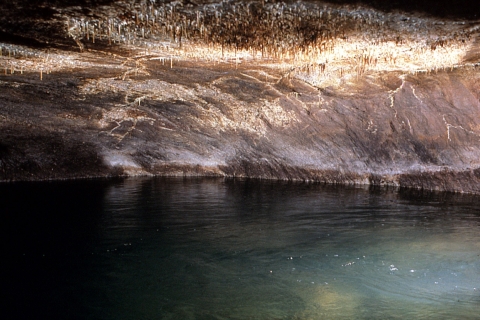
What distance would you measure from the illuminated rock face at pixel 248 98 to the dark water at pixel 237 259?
9.18ft

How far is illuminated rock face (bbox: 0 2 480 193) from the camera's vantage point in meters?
6.21

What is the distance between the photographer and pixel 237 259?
5.79 metres

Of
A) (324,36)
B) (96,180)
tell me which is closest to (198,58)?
(324,36)

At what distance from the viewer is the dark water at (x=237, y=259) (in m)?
4.33

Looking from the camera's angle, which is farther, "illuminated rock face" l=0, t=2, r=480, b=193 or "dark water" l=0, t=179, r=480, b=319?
"illuminated rock face" l=0, t=2, r=480, b=193

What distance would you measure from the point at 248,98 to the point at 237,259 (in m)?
6.95

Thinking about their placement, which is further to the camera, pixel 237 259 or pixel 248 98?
pixel 248 98

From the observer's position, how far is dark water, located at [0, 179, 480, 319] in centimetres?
433

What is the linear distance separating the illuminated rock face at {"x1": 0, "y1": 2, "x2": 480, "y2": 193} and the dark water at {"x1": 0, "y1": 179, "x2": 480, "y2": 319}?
9.18 feet

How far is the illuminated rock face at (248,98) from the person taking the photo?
6215 millimetres

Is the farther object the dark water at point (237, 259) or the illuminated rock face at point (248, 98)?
the illuminated rock face at point (248, 98)

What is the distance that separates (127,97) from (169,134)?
9.79 ft

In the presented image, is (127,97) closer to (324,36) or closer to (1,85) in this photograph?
(1,85)

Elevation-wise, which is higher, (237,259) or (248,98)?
(248,98)
